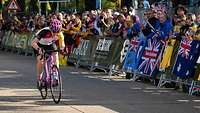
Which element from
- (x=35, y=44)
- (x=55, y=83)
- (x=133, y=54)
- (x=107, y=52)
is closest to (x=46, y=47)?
(x=35, y=44)

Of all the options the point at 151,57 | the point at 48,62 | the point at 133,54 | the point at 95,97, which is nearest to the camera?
the point at 48,62

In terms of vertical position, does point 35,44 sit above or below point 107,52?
above

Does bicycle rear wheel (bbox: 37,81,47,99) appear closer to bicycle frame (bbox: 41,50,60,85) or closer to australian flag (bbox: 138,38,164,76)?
bicycle frame (bbox: 41,50,60,85)

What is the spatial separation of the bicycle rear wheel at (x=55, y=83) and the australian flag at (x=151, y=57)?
433cm

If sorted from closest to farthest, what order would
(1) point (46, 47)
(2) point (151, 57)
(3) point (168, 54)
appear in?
(1) point (46, 47) → (3) point (168, 54) → (2) point (151, 57)

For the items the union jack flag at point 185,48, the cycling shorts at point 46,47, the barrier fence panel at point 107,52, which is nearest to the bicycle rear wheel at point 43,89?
the cycling shorts at point 46,47

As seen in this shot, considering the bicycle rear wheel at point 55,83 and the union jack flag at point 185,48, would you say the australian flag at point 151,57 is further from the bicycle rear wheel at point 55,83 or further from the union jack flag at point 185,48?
the bicycle rear wheel at point 55,83

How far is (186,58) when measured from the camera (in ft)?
48.2

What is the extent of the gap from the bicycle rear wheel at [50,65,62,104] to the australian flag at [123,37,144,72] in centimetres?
502

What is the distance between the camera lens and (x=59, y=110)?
11.4m

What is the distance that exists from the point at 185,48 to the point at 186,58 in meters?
0.27

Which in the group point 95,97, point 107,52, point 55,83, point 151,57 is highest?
point 151,57

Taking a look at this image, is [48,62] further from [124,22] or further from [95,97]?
[124,22]

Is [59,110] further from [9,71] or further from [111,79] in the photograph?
[9,71]
